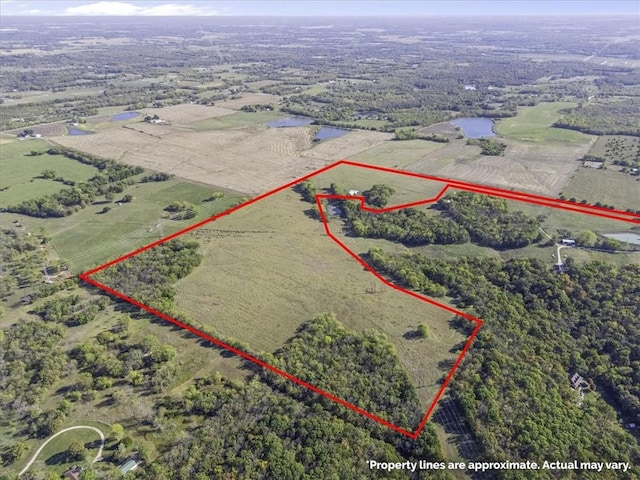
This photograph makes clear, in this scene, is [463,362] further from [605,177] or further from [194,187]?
[605,177]

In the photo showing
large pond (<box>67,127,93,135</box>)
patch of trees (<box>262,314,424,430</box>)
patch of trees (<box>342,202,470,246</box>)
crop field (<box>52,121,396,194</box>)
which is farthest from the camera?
large pond (<box>67,127,93,135</box>)

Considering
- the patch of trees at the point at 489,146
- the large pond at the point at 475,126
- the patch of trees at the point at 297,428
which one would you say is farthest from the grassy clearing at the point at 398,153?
the patch of trees at the point at 297,428

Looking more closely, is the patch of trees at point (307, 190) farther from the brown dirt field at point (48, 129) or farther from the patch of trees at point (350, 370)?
the brown dirt field at point (48, 129)

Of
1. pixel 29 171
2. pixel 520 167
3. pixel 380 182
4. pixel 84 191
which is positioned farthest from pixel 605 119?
pixel 29 171

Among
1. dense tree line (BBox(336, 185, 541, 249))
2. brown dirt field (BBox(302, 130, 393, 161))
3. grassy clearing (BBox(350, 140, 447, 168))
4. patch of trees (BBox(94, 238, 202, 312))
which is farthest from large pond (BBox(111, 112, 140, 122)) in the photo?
dense tree line (BBox(336, 185, 541, 249))

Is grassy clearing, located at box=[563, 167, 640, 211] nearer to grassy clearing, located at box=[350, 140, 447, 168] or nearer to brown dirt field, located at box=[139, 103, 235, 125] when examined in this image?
grassy clearing, located at box=[350, 140, 447, 168]

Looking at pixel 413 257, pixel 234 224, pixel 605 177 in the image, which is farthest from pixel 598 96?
pixel 234 224
